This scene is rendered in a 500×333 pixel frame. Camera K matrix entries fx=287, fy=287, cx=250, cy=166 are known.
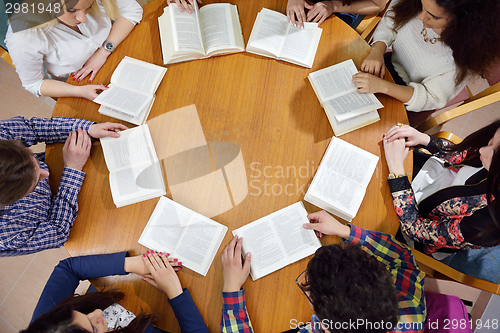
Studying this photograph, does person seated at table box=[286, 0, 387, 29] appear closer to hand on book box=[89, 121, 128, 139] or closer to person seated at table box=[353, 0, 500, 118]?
person seated at table box=[353, 0, 500, 118]

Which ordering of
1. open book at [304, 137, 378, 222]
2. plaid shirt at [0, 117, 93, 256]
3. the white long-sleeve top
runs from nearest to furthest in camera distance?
plaid shirt at [0, 117, 93, 256]
open book at [304, 137, 378, 222]
the white long-sleeve top

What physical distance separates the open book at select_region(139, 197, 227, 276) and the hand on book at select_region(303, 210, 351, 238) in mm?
374

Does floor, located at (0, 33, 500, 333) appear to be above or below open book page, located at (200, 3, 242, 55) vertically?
below

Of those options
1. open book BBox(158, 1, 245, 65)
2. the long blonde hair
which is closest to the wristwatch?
the long blonde hair

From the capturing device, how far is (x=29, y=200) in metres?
1.15

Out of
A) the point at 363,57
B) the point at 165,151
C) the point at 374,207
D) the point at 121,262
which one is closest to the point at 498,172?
the point at 374,207

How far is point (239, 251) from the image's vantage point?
115 cm

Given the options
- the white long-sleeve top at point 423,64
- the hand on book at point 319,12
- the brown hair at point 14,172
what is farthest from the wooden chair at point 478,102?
the brown hair at point 14,172

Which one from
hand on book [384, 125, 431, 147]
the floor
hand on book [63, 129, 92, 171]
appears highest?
hand on book [63, 129, 92, 171]

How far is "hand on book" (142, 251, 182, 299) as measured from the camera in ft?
3.67

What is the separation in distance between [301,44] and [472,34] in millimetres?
697

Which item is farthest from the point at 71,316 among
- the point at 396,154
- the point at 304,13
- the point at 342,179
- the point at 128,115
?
the point at 304,13

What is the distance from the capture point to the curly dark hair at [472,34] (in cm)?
111

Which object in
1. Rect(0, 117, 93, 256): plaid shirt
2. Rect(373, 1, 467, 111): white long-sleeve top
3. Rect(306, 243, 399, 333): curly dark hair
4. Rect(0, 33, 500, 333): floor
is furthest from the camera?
Rect(0, 33, 500, 333): floor
